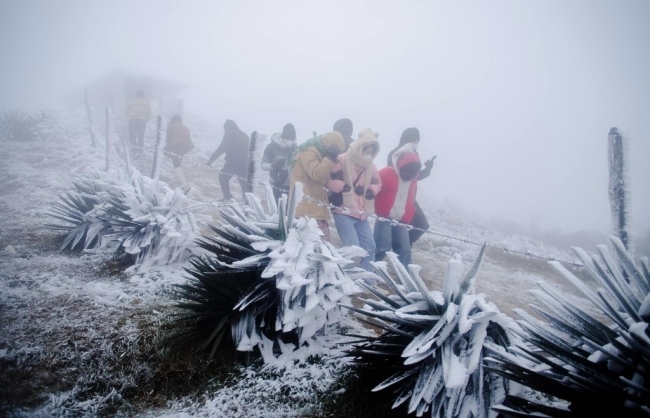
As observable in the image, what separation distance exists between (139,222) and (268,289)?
2.34m

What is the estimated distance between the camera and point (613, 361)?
1062 millimetres

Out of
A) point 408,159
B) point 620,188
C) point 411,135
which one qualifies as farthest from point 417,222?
point 620,188

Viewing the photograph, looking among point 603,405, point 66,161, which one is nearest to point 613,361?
point 603,405

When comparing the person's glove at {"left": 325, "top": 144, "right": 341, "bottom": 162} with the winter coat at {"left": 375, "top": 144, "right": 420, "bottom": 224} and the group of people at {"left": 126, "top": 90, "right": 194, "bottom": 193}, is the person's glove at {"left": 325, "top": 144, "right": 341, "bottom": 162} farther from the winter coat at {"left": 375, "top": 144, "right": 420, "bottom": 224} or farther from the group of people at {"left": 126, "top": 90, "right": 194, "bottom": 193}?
the group of people at {"left": 126, "top": 90, "right": 194, "bottom": 193}

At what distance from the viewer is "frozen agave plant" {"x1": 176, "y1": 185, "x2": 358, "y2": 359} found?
6.26 feet

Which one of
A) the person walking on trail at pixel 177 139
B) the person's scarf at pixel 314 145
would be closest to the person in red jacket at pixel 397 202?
the person's scarf at pixel 314 145

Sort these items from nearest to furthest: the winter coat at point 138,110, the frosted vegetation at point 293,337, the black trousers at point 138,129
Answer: the frosted vegetation at point 293,337 < the winter coat at point 138,110 < the black trousers at point 138,129

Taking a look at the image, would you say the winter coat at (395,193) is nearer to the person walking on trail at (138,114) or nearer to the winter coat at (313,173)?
the winter coat at (313,173)

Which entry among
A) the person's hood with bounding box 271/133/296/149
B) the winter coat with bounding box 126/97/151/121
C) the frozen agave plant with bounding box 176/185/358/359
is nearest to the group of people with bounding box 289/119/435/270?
the person's hood with bounding box 271/133/296/149

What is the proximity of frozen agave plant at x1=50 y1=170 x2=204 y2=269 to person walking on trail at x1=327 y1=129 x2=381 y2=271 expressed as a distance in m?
1.91

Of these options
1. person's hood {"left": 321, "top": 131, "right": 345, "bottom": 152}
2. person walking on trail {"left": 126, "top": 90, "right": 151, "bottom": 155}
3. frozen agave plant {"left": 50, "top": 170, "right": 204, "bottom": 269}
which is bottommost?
frozen agave plant {"left": 50, "top": 170, "right": 204, "bottom": 269}

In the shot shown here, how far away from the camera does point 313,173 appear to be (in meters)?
4.01

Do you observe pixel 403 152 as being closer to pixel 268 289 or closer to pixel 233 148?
pixel 268 289

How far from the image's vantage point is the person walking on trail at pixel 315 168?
13.1 feet
